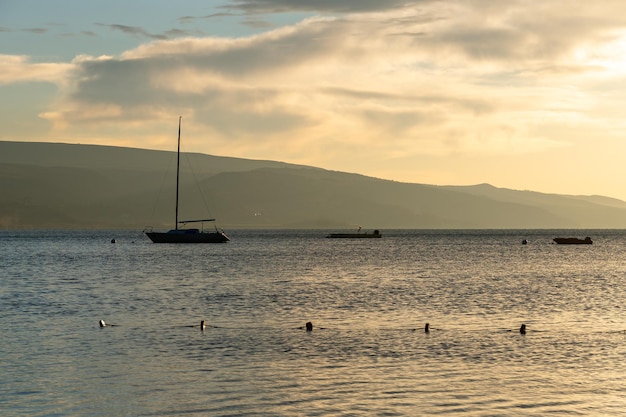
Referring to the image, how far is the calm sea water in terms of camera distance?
1302 inches

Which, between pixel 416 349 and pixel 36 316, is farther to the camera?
pixel 36 316

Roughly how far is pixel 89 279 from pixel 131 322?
46980mm

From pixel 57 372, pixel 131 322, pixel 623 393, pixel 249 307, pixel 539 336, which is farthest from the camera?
pixel 249 307

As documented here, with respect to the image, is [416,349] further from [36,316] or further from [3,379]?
[36,316]

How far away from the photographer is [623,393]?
114 ft

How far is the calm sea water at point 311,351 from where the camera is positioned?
33.1 m

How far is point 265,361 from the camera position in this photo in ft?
137

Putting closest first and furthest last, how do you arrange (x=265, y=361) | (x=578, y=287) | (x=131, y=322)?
(x=265, y=361)
(x=131, y=322)
(x=578, y=287)

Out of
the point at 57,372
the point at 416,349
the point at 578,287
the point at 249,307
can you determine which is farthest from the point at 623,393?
the point at 578,287

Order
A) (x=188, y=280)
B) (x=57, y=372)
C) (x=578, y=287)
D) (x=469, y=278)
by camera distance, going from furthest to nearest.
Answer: (x=469, y=278) < (x=188, y=280) < (x=578, y=287) < (x=57, y=372)

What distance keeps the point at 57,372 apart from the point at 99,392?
4.65 m

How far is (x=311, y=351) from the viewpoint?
44906mm

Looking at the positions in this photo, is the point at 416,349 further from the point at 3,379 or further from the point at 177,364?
the point at 3,379

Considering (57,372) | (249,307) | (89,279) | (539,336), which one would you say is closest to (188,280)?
(89,279)
